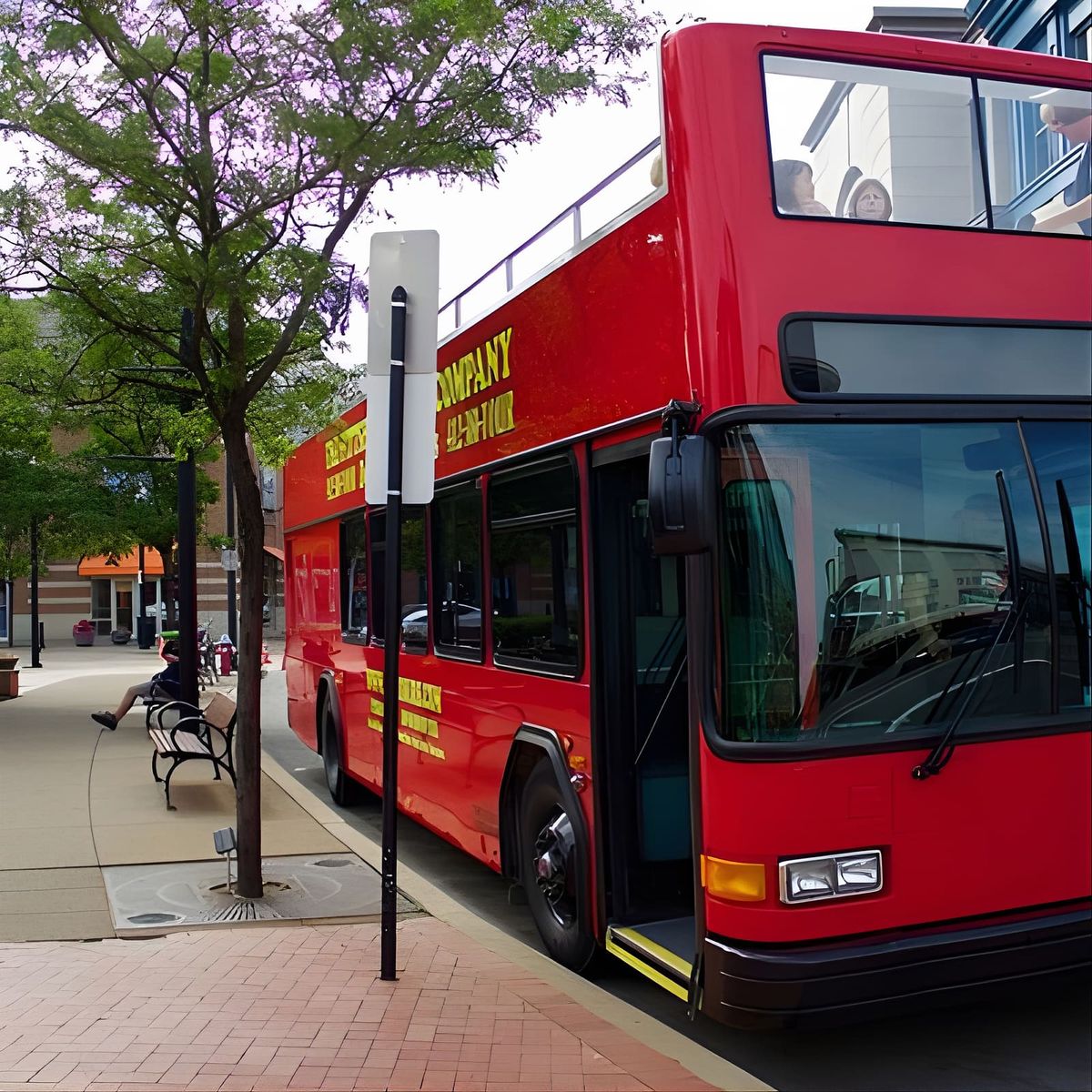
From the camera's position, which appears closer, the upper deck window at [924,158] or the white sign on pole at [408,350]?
the upper deck window at [924,158]

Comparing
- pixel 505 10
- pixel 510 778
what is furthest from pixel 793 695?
pixel 505 10

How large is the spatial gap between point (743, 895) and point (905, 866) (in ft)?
1.79

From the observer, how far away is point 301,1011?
5227 millimetres

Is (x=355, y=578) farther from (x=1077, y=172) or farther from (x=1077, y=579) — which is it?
(x=1077, y=579)

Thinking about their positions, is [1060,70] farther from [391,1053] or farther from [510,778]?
Result: [391,1053]

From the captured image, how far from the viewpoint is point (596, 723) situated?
553 centimetres

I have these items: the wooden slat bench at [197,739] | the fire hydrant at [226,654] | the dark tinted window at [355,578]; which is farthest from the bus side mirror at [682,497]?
the fire hydrant at [226,654]

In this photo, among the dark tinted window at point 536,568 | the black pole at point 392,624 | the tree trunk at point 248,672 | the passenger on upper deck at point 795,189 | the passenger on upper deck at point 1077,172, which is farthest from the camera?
the tree trunk at point 248,672

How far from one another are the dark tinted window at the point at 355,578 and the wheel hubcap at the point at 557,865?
419 cm

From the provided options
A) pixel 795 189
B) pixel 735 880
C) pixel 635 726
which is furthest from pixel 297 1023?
pixel 795 189

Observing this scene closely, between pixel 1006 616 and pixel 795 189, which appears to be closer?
pixel 1006 616

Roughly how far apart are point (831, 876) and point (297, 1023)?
2.22m

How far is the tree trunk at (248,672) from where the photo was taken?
757cm

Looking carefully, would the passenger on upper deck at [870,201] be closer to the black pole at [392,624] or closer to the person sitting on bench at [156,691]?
the black pole at [392,624]
